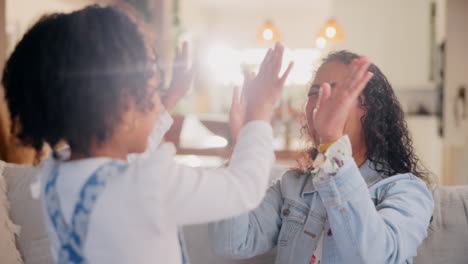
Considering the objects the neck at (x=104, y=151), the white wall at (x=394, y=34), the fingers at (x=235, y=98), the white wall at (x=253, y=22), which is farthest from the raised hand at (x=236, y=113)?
the white wall at (x=253, y=22)

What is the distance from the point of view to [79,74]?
2.15ft

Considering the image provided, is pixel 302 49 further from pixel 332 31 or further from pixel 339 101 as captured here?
pixel 339 101

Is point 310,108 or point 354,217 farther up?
point 310,108

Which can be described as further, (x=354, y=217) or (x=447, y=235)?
(x=447, y=235)

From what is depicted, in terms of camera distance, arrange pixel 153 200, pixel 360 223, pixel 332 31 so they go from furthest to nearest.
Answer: pixel 332 31
pixel 360 223
pixel 153 200

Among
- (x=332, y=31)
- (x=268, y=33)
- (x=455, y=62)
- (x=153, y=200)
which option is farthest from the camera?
(x=268, y=33)

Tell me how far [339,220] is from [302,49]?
8692 mm

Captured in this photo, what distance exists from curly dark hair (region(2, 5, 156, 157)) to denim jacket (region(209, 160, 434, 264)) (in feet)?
1.36

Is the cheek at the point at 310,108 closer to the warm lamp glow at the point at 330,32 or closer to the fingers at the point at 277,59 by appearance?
the fingers at the point at 277,59

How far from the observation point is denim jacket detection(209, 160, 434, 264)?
841 mm

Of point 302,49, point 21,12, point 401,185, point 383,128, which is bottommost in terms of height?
point 302,49

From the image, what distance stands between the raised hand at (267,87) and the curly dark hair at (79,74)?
0.17 meters

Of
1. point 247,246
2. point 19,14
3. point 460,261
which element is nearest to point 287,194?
point 247,246

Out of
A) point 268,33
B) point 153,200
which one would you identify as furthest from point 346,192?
point 268,33
